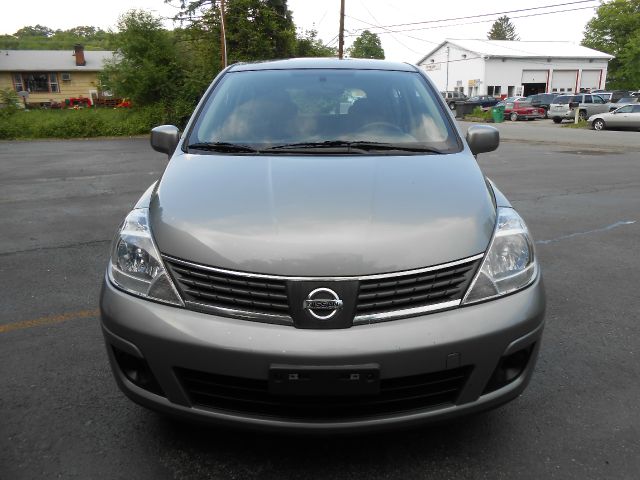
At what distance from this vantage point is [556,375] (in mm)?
2932

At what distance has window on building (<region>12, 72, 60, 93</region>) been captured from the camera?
186 feet

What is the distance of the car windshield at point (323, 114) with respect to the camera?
2.93 meters

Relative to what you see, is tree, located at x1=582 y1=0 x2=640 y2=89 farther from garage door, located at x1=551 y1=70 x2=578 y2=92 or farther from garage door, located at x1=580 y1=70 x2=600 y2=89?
garage door, located at x1=551 y1=70 x2=578 y2=92

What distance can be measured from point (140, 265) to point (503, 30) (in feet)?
400

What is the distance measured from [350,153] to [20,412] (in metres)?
2.07

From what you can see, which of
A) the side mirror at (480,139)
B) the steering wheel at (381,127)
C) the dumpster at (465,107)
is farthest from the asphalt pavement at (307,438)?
the dumpster at (465,107)

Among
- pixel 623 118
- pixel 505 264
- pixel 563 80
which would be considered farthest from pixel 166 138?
pixel 563 80

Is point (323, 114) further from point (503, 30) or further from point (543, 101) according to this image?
point (503, 30)

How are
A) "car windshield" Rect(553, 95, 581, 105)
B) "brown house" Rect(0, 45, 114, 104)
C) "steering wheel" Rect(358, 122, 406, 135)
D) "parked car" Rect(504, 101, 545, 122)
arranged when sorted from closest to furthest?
"steering wheel" Rect(358, 122, 406, 135)
"car windshield" Rect(553, 95, 581, 105)
"parked car" Rect(504, 101, 545, 122)
"brown house" Rect(0, 45, 114, 104)

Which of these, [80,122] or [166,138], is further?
[80,122]

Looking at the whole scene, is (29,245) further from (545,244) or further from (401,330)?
(545,244)

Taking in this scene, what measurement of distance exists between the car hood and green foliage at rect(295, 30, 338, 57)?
35.3 metres

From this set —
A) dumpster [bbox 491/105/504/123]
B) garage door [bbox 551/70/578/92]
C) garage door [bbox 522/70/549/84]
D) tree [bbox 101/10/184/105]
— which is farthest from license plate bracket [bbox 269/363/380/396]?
garage door [bbox 551/70/578/92]

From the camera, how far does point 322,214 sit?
7.00 ft
